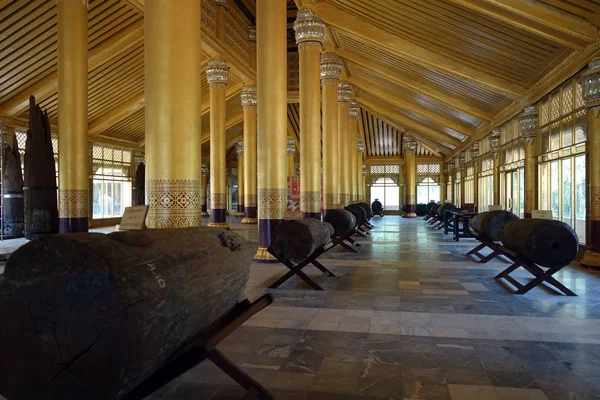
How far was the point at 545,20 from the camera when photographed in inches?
295

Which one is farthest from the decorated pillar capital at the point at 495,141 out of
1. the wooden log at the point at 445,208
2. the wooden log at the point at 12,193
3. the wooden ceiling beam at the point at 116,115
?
the wooden log at the point at 12,193

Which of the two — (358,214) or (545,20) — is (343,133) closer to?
(358,214)

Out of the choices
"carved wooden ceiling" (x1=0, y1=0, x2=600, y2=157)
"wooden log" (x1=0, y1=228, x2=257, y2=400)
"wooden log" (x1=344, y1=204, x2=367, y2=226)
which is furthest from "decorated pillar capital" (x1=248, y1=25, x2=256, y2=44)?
"wooden log" (x1=0, y1=228, x2=257, y2=400)

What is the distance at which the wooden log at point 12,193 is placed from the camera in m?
11.0

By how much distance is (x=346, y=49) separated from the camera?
15797 mm

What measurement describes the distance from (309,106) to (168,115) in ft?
25.1

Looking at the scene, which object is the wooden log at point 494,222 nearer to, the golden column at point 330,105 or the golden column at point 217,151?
the golden column at point 330,105

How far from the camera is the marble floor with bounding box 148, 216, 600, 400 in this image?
10.2 feet

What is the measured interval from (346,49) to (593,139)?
31.7 feet

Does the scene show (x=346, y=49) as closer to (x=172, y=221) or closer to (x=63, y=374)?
(x=172, y=221)

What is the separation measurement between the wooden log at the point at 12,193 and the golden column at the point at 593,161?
12.4 metres

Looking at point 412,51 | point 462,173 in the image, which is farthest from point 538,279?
point 462,173

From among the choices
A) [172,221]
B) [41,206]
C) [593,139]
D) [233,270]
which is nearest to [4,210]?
[41,206]

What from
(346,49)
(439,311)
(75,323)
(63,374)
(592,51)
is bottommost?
(439,311)
